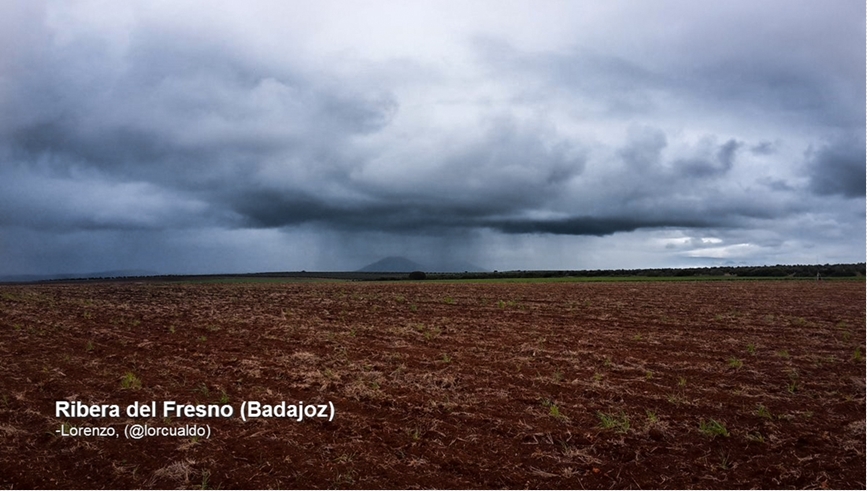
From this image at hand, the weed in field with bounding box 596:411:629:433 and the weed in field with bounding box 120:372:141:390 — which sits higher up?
the weed in field with bounding box 120:372:141:390

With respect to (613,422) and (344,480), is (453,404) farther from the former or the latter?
(344,480)

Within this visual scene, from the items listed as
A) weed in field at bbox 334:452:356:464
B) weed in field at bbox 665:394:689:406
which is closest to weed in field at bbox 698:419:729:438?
weed in field at bbox 665:394:689:406

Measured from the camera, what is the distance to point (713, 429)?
8719 mm

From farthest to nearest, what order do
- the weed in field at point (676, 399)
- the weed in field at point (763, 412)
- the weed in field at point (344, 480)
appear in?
the weed in field at point (676, 399), the weed in field at point (763, 412), the weed in field at point (344, 480)

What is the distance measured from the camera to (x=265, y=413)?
31.0ft

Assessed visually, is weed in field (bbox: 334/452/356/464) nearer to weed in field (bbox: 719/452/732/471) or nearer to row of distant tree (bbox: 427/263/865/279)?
weed in field (bbox: 719/452/732/471)

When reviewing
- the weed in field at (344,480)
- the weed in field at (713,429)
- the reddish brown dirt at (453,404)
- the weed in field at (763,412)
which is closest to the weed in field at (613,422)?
the reddish brown dirt at (453,404)

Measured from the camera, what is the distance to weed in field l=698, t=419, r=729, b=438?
8.57 m

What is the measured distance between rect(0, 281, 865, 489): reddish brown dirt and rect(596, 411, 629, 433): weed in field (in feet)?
0.13

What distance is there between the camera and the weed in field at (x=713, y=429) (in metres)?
8.57

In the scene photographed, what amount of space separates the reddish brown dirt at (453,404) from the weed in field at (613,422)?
0.04 m

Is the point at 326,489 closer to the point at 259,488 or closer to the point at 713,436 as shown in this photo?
the point at 259,488

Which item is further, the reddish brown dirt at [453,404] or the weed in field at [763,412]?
Answer: the weed in field at [763,412]

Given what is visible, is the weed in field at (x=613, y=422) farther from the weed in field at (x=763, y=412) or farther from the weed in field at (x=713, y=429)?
the weed in field at (x=763, y=412)
